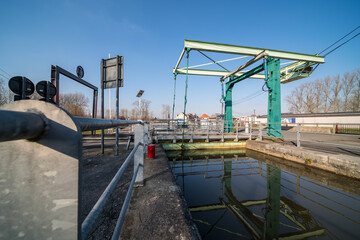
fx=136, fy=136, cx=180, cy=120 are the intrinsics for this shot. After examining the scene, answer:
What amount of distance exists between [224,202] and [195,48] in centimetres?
633

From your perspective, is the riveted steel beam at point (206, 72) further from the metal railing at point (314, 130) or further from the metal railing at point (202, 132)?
the metal railing at point (314, 130)

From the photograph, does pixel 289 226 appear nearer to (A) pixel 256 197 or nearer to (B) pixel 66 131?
(A) pixel 256 197

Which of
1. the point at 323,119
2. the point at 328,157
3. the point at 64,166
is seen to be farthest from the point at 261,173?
the point at 323,119

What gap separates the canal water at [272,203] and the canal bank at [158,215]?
642mm

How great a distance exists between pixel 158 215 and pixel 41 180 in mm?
1361

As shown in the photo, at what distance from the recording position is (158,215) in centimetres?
142

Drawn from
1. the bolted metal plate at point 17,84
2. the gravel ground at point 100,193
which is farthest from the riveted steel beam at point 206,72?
the gravel ground at point 100,193

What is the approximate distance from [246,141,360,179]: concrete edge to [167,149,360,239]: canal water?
0.19m

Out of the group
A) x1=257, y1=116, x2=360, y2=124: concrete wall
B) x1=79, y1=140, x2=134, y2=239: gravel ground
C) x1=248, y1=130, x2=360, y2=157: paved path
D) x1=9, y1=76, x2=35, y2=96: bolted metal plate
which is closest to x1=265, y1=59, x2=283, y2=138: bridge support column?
x1=248, y1=130, x2=360, y2=157: paved path

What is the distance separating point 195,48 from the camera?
6.49 m

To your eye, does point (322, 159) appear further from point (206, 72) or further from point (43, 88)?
point (206, 72)

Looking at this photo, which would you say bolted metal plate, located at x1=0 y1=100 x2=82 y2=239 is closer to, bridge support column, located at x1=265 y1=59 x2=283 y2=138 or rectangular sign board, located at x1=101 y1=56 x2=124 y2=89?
rectangular sign board, located at x1=101 y1=56 x2=124 y2=89

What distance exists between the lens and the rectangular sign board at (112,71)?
460cm

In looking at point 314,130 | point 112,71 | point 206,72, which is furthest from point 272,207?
point 314,130
